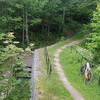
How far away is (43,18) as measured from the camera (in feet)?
114

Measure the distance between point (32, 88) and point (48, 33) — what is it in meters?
22.4

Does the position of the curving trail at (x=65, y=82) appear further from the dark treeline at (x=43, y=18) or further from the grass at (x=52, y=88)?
the dark treeline at (x=43, y=18)

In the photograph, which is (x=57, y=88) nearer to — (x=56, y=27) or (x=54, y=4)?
(x=54, y=4)

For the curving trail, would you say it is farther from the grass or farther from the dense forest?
the dense forest

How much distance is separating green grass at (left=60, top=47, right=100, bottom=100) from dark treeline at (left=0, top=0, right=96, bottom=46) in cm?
1090

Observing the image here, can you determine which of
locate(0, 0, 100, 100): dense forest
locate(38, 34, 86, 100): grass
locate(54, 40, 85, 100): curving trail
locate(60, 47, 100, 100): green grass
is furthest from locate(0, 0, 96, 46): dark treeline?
locate(38, 34, 86, 100): grass

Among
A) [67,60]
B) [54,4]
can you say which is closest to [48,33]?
[54,4]

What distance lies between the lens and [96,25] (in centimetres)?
1573

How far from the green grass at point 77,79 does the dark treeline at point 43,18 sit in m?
10.9

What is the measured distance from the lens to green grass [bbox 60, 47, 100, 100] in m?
13.0

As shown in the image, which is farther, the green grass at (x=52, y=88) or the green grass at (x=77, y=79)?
the green grass at (x=77, y=79)

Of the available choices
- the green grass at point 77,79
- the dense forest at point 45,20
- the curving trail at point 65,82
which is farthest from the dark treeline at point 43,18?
the green grass at point 77,79

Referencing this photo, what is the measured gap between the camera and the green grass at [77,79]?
13.0m

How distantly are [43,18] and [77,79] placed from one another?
20550 millimetres
